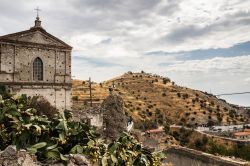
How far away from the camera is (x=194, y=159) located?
14.7 metres

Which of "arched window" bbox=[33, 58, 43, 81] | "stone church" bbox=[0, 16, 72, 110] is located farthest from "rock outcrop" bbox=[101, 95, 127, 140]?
"arched window" bbox=[33, 58, 43, 81]

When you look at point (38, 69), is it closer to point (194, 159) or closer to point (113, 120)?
point (194, 159)

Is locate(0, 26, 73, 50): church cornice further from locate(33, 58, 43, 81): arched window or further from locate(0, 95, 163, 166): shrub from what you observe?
locate(0, 95, 163, 166): shrub

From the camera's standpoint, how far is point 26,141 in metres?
8.52

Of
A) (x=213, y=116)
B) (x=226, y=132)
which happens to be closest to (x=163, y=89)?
(x=213, y=116)

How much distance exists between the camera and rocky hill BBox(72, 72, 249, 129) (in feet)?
253

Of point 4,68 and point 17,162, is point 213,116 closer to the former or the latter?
point 4,68

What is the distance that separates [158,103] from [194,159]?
84.5m

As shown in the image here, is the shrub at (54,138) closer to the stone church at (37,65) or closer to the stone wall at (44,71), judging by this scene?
the stone church at (37,65)

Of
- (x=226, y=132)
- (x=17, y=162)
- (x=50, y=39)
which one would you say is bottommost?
(x=226, y=132)

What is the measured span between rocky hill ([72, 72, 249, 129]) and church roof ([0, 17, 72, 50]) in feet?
90.5

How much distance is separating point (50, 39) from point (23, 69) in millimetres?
4222

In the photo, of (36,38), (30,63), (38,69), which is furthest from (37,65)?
(36,38)

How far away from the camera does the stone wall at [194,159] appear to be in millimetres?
13469
